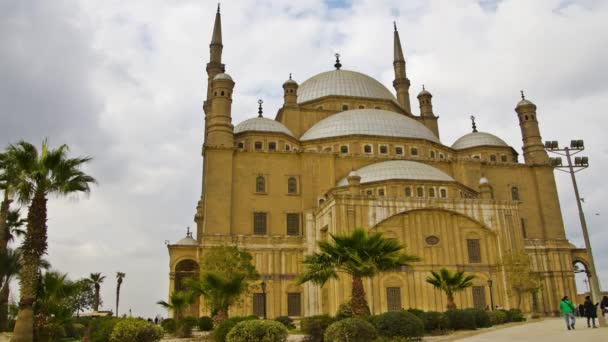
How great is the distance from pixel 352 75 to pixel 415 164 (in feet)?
55.4

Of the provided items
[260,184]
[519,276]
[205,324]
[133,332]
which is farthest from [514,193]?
[133,332]

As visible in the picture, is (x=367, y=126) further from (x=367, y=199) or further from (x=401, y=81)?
(x=401, y=81)

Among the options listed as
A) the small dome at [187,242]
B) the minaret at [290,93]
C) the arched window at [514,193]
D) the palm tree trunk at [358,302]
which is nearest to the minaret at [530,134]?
the arched window at [514,193]

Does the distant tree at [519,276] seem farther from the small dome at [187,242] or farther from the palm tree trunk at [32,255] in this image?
the palm tree trunk at [32,255]

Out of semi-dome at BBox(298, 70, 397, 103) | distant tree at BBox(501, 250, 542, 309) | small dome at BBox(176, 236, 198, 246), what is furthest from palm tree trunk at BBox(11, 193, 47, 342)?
semi-dome at BBox(298, 70, 397, 103)

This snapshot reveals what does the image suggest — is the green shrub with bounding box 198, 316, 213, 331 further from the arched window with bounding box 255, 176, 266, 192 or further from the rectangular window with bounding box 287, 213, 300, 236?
the arched window with bounding box 255, 176, 266, 192

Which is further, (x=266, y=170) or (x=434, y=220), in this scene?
(x=266, y=170)

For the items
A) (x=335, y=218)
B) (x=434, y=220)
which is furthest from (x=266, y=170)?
(x=434, y=220)

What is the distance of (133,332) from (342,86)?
35.8 meters

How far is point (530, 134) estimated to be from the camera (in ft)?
142

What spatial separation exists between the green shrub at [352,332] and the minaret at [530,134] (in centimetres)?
3277

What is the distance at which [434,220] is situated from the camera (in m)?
31.8

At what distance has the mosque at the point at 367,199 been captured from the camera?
3111 centimetres

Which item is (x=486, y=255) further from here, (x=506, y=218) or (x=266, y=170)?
(x=266, y=170)
